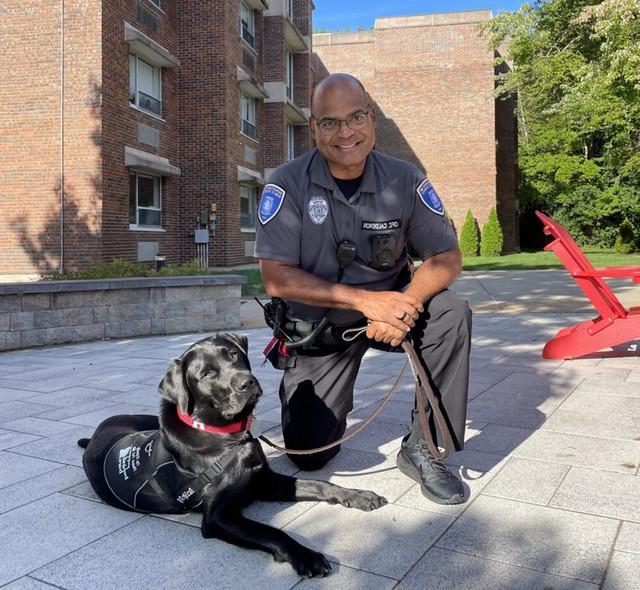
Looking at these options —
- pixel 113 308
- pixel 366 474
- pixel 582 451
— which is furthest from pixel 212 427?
pixel 113 308

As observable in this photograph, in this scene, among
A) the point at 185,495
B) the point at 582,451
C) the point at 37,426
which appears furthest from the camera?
the point at 37,426

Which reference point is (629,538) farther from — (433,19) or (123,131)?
(433,19)

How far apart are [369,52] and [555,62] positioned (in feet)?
59.1

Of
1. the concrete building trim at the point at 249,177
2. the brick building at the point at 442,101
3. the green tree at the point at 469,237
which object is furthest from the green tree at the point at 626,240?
the concrete building trim at the point at 249,177

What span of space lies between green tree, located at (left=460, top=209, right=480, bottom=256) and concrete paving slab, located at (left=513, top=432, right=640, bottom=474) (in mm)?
28977

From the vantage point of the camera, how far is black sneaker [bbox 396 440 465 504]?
2.73 metres

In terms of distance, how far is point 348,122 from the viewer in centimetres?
304

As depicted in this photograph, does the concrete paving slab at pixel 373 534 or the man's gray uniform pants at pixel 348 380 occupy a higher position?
the man's gray uniform pants at pixel 348 380

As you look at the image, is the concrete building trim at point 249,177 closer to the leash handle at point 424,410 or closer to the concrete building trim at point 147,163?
the concrete building trim at point 147,163

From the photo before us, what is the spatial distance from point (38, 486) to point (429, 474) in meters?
1.82

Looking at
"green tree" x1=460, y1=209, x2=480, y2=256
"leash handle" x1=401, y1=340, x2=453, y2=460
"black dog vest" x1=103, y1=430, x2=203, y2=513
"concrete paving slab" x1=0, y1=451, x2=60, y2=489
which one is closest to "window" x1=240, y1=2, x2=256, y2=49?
"green tree" x1=460, y1=209, x2=480, y2=256

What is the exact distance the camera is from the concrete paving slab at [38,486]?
284cm

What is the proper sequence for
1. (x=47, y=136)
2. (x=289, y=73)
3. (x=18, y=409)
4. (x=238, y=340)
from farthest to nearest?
(x=289, y=73), (x=47, y=136), (x=18, y=409), (x=238, y=340)

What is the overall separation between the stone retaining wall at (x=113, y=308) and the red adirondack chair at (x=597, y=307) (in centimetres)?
481
